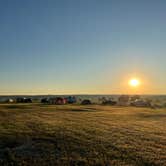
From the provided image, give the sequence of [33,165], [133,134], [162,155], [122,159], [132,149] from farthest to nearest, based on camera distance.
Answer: [133,134], [132,149], [162,155], [122,159], [33,165]

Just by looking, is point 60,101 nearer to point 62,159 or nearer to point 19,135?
point 19,135

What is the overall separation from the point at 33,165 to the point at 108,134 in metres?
4.96

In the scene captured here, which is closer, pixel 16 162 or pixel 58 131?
pixel 16 162

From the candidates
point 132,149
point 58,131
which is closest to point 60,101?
point 58,131

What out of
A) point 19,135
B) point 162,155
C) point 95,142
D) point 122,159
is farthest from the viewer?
point 19,135

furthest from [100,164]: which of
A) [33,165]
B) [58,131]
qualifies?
[58,131]

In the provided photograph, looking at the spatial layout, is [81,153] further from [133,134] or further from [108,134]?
[133,134]

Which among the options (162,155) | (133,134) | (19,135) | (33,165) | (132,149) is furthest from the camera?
(133,134)

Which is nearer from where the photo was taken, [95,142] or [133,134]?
[95,142]

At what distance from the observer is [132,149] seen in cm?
834

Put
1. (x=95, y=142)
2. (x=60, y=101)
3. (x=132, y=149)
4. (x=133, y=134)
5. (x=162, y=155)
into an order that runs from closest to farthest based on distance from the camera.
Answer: (x=162, y=155), (x=132, y=149), (x=95, y=142), (x=133, y=134), (x=60, y=101)

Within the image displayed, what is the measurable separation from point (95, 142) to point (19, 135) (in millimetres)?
3545

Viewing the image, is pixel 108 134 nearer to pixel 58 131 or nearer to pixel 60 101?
pixel 58 131

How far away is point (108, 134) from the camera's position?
10961 mm
